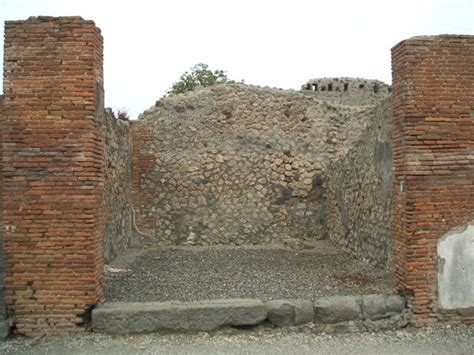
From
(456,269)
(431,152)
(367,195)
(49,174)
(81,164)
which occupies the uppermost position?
(431,152)

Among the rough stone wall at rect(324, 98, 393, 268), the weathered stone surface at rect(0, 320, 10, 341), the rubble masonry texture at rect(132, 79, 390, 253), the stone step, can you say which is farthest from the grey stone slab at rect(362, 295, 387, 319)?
the rubble masonry texture at rect(132, 79, 390, 253)

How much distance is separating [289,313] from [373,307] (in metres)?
0.97

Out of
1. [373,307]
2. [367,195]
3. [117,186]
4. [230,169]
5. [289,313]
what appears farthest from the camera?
[230,169]

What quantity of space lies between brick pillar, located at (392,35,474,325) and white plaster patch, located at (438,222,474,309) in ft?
0.27

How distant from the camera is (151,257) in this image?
9.59 m

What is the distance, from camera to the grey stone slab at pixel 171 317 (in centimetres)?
528

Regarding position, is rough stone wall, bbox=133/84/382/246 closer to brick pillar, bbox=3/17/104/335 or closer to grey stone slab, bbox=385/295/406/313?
grey stone slab, bbox=385/295/406/313

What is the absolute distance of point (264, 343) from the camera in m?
5.18

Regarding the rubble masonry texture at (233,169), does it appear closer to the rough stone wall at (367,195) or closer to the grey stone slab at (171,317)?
the rough stone wall at (367,195)

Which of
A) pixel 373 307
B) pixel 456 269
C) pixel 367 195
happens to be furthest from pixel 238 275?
pixel 456 269

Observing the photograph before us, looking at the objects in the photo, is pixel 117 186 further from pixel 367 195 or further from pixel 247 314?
pixel 247 314

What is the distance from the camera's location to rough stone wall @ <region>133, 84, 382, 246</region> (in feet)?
37.3

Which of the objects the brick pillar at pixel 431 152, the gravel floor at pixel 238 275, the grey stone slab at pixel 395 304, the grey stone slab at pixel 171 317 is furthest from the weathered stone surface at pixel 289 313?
the brick pillar at pixel 431 152

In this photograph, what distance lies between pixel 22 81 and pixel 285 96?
7.78 m
